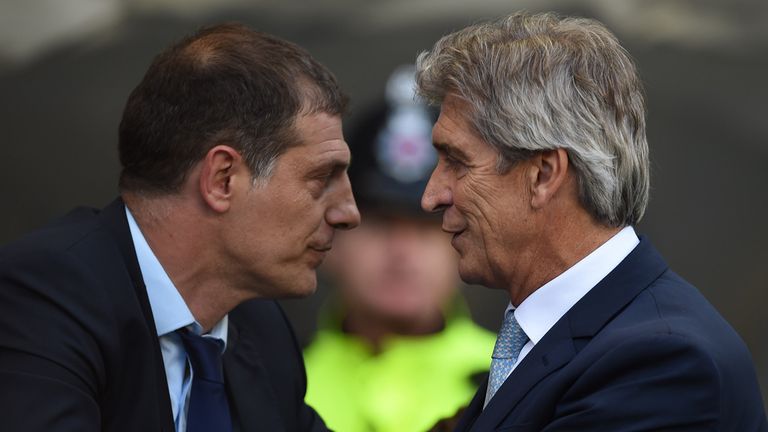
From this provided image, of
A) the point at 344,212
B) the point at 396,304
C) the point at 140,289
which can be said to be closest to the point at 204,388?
the point at 140,289

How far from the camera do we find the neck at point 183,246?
9.34ft

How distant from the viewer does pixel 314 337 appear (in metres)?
4.39

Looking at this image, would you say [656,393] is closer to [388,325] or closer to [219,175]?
[219,175]

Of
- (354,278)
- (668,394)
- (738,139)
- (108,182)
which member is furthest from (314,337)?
(668,394)

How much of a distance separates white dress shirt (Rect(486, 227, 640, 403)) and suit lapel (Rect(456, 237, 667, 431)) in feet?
0.08

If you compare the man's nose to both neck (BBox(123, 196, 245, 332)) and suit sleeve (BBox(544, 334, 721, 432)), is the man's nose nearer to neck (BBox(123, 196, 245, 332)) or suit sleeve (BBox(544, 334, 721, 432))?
neck (BBox(123, 196, 245, 332))

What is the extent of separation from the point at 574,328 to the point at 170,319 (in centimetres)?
89

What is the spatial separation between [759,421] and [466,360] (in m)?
1.72

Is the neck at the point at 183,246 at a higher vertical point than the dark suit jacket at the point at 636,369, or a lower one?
higher

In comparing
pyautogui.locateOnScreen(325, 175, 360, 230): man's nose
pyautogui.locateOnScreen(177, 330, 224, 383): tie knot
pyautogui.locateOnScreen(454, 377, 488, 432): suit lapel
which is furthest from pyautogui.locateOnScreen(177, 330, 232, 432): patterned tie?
pyautogui.locateOnScreen(454, 377, 488, 432): suit lapel

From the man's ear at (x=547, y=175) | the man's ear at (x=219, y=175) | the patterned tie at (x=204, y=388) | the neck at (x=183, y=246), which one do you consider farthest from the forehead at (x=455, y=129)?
the patterned tie at (x=204, y=388)

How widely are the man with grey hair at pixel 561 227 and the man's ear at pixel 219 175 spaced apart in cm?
47

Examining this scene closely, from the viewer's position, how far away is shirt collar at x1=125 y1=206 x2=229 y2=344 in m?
2.80

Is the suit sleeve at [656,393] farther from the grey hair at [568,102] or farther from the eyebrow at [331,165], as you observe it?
the eyebrow at [331,165]
